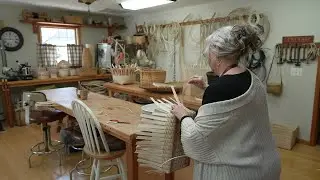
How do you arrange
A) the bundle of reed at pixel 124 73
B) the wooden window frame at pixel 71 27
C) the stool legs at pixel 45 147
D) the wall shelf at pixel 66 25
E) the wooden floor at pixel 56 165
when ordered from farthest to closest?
the wooden window frame at pixel 71 27 < the wall shelf at pixel 66 25 < the bundle of reed at pixel 124 73 < the stool legs at pixel 45 147 < the wooden floor at pixel 56 165

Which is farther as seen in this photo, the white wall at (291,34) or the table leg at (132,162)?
the white wall at (291,34)

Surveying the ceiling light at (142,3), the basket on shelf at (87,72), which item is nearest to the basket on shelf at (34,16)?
the basket on shelf at (87,72)

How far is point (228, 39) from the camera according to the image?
3.67 ft

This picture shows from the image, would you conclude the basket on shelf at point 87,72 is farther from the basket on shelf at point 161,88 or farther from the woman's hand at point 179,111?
the woman's hand at point 179,111

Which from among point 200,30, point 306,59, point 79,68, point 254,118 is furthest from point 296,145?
point 79,68

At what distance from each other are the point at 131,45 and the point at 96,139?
Result: 4.37 metres

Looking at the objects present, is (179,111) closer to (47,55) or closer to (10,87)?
(10,87)

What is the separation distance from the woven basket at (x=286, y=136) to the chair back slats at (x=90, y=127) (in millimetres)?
2731

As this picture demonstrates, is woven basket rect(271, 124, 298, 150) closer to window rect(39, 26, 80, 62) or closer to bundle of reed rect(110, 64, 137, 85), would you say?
bundle of reed rect(110, 64, 137, 85)

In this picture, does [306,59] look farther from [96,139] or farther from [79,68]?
[79,68]

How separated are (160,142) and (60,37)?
4978 millimetres

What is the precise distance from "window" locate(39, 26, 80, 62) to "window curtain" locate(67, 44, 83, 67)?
0.32 feet

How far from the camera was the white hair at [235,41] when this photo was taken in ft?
3.67

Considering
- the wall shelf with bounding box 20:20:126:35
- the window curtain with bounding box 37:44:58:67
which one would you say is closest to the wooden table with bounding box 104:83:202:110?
the window curtain with bounding box 37:44:58:67
